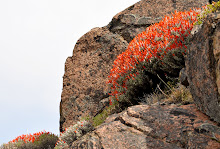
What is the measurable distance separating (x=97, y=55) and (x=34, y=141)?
5.25 meters

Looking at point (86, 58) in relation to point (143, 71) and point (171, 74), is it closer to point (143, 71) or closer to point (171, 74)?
point (143, 71)

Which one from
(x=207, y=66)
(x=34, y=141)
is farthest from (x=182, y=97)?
(x=34, y=141)

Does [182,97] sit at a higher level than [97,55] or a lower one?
lower

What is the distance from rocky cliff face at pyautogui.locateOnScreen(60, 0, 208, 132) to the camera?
10.2 m

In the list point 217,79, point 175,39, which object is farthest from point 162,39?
point 217,79

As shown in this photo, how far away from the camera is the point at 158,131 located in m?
4.34

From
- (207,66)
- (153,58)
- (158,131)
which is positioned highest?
(153,58)

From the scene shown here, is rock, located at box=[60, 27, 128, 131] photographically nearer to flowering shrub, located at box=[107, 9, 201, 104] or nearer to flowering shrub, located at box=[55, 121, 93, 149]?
flowering shrub, located at box=[107, 9, 201, 104]

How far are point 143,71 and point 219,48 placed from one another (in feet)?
13.9

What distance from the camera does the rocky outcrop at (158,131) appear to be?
12.5 feet

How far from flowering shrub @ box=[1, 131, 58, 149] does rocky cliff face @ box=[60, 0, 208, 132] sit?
0.92m

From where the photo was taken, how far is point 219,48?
10.8ft

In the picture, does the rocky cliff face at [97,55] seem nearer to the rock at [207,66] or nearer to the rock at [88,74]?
the rock at [88,74]

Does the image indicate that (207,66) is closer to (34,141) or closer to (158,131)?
(158,131)
